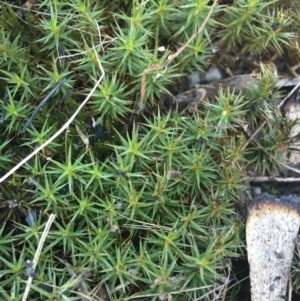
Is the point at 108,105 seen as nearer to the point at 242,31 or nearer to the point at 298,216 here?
the point at 242,31

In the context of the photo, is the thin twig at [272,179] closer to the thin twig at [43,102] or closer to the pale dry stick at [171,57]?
the pale dry stick at [171,57]

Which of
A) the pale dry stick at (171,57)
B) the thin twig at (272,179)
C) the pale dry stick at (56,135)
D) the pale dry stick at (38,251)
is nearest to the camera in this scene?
the pale dry stick at (38,251)

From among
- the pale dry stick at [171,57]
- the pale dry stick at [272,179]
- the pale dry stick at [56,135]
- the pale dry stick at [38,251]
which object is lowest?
the pale dry stick at [272,179]

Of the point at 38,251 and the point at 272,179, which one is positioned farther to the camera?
the point at 272,179

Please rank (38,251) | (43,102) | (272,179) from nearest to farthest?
(38,251) → (43,102) → (272,179)

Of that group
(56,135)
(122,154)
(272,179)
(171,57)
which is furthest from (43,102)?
(272,179)

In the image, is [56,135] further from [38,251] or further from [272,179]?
[272,179]

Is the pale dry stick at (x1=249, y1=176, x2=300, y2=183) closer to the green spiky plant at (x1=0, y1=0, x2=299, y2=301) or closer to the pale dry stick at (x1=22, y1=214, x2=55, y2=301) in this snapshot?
the green spiky plant at (x1=0, y1=0, x2=299, y2=301)

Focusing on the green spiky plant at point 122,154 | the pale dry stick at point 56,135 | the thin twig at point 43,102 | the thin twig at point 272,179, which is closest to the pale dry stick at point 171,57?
the green spiky plant at point 122,154

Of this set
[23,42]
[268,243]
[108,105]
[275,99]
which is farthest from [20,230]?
[275,99]
